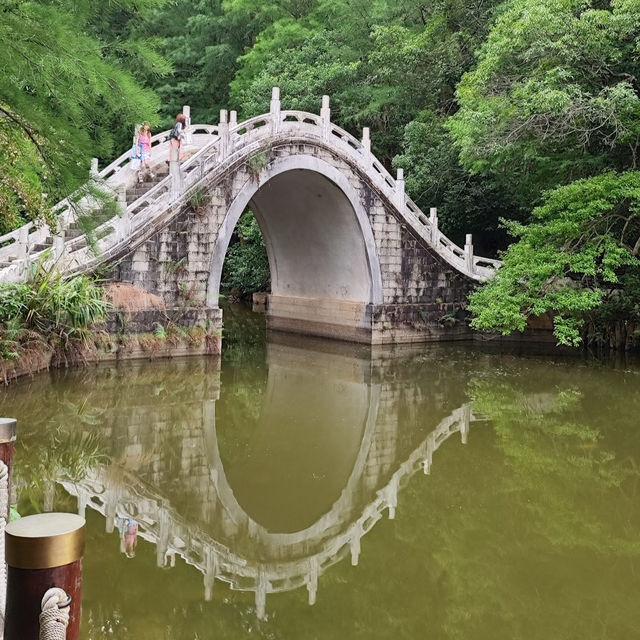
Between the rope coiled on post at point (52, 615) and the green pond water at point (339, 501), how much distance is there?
188 cm

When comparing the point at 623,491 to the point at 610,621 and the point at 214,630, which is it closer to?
the point at 610,621

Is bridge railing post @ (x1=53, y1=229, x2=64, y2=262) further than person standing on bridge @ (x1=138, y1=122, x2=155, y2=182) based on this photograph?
No

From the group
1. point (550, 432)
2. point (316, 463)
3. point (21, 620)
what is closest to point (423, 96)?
point (550, 432)

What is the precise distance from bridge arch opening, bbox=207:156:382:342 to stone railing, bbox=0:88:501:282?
23.0 inches

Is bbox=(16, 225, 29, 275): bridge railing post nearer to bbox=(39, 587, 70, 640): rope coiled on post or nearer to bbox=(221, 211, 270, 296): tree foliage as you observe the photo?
bbox=(39, 587, 70, 640): rope coiled on post

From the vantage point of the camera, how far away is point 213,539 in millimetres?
5480

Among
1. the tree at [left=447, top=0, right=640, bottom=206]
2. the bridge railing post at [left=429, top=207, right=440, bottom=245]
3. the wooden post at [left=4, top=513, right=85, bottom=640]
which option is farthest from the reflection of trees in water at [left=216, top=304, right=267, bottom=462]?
the tree at [left=447, top=0, right=640, bottom=206]

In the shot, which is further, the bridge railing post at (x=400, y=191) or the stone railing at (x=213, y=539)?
the bridge railing post at (x=400, y=191)

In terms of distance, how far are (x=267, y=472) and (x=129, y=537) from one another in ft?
6.05

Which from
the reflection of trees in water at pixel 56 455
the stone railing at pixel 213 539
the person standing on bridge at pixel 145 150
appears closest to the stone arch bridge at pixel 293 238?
the person standing on bridge at pixel 145 150

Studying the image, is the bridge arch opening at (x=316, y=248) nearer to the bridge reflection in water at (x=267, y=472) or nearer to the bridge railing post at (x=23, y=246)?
the bridge railing post at (x=23, y=246)

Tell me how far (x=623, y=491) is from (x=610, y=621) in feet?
8.53

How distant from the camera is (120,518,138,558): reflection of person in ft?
16.7

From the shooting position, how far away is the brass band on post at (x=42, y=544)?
7.21 ft
